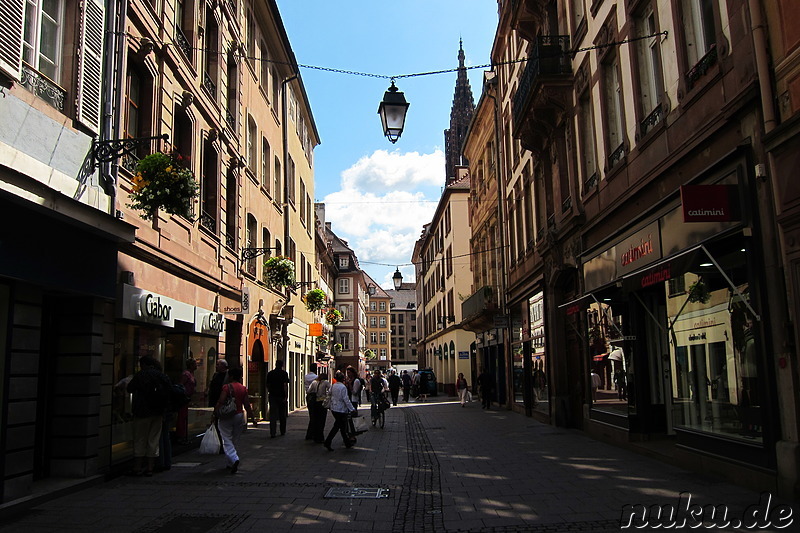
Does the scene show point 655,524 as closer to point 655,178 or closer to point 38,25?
point 655,178

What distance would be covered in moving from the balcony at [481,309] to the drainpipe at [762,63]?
71.0 ft

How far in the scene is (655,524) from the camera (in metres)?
6.74

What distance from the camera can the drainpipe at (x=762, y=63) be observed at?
7711mm

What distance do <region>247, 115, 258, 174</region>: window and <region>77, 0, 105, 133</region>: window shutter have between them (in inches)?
431

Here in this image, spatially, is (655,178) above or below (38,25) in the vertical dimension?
below

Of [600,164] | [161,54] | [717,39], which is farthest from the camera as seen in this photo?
[600,164]

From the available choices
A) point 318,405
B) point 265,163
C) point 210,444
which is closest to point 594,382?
point 318,405

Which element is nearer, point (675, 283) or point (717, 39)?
point (717, 39)

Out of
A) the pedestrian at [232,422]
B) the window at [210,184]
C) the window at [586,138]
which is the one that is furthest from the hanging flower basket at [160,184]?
the window at [586,138]

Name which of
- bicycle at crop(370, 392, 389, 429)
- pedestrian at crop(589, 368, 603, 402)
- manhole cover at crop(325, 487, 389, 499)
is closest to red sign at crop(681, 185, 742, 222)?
manhole cover at crop(325, 487, 389, 499)

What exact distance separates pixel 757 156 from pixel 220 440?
8654mm

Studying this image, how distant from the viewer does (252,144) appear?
72.4 feet

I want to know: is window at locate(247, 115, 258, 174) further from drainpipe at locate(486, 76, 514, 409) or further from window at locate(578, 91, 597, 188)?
drainpipe at locate(486, 76, 514, 409)

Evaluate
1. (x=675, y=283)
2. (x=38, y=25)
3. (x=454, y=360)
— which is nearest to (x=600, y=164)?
(x=675, y=283)
